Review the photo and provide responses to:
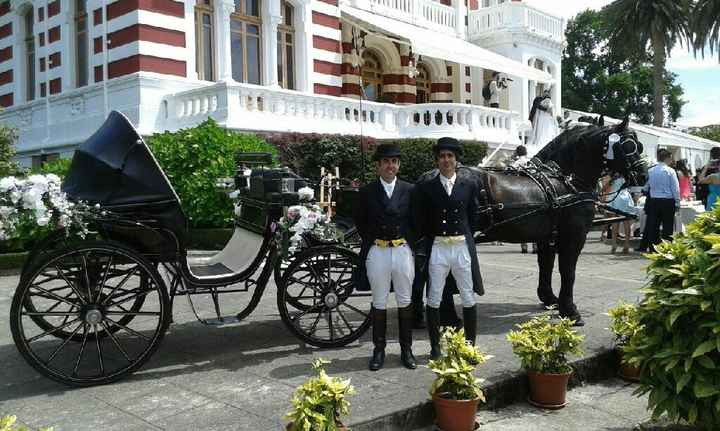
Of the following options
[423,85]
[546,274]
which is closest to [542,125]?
[546,274]

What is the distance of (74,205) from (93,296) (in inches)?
27.5

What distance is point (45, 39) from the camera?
18688 mm

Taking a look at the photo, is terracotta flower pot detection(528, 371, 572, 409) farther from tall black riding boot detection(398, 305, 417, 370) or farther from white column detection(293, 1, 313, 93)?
white column detection(293, 1, 313, 93)

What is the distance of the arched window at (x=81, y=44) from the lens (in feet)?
58.1

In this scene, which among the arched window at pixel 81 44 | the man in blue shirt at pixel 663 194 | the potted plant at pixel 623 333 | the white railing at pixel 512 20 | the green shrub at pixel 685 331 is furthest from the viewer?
the white railing at pixel 512 20

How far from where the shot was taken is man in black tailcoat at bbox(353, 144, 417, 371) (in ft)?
16.6

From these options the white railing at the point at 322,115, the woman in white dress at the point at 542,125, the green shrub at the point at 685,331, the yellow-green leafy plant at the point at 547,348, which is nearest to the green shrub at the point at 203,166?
the white railing at the point at 322,115

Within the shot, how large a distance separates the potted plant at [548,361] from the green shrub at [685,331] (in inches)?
27.4

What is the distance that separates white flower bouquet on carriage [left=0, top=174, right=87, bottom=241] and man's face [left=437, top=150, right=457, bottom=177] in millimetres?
2788

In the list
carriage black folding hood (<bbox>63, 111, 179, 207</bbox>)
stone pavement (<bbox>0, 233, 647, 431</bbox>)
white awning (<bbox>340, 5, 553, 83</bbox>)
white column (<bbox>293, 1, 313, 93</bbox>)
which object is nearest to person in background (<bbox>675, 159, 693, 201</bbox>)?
white awning (<bbox>340, 5, 553, 83</bbox>)

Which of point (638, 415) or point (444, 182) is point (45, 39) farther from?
point (638, 415)

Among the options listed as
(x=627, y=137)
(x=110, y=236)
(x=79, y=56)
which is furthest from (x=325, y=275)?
(x=79, y=56)

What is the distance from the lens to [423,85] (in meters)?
25.6

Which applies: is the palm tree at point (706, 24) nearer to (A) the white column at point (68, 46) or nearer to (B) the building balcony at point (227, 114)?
(B) the building balcony at point (227, 114)
